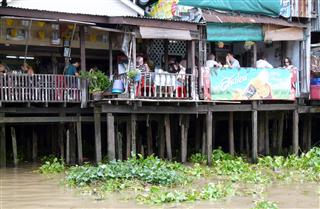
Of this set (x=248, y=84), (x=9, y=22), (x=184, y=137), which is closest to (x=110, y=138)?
(x=184, y=137)

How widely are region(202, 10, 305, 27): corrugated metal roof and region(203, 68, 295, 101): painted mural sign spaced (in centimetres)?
164

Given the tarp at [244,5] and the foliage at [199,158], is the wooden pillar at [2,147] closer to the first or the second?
the foliage at [199,158]

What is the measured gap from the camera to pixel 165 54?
19734 mm

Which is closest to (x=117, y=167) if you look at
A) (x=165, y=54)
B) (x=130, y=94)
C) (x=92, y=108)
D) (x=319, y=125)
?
(x=130, y=94)

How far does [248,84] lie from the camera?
725 inches

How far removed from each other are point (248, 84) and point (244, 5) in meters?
2.93

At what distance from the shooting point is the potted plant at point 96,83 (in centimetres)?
1659

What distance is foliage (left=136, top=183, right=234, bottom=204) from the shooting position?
447 inches

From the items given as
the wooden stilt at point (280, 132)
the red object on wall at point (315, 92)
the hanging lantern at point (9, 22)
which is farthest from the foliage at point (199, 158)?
the hanging lantern at point (9, 22)

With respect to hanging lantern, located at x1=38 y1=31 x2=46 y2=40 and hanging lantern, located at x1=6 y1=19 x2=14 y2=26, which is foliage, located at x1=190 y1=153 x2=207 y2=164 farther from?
Result: hanging lantern, located at x1=6 y1=19 x2=14 y2=26

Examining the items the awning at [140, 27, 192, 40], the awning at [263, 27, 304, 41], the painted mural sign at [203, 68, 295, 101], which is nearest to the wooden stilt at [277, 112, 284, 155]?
the painted mural sign at [203, 68, 295, 101]

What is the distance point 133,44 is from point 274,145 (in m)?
7.85

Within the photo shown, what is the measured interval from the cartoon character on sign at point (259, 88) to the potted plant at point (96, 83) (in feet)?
16.0

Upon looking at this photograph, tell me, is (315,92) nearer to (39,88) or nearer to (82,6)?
(82,6)
